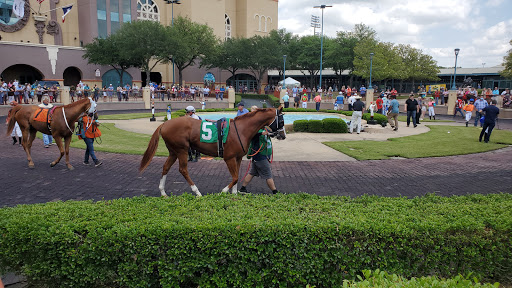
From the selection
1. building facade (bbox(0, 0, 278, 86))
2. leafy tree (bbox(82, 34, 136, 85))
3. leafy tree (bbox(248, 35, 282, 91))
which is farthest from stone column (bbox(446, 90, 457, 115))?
leafy tree (bbox(82, 34, 136, 85))

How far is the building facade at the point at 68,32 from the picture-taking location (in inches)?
1548

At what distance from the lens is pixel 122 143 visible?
591 inches

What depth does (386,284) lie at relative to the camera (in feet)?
9.71

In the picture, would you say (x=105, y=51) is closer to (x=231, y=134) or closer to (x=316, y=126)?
(x=316, y=126)

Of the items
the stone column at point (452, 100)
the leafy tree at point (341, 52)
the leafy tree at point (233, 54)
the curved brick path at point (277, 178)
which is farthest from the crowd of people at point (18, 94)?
the leafy tree at point (341, 52)

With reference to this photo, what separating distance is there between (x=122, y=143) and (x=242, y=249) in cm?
1218

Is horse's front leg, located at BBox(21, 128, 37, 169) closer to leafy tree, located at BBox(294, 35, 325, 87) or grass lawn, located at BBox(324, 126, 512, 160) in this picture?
grass lawn, located at BBox(324, 126, 512, 160)

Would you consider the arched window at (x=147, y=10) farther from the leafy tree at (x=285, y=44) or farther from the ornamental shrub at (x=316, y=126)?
the ornamental shrub at (x=316, y=126)

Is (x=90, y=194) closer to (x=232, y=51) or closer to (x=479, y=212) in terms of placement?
(x=479, y=212)

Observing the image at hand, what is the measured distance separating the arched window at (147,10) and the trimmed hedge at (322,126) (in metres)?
38.7

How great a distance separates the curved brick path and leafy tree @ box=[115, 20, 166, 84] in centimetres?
2864

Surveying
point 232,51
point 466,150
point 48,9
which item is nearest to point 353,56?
point 232,51

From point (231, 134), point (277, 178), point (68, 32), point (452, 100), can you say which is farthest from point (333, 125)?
point (68, 32)

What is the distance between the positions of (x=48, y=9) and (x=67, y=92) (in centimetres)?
1782
